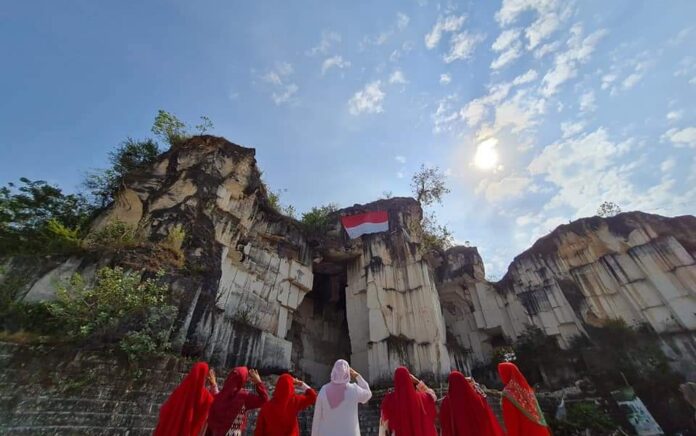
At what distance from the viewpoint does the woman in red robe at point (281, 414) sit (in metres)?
3.88

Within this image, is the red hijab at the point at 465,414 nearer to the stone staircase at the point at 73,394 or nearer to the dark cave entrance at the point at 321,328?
the stone staircase at the point at 73,394

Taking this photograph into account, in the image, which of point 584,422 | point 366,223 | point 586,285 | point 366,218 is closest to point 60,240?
point 366,223

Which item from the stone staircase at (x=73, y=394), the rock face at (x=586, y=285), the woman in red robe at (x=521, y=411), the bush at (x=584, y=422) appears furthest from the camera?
the rock face at (x=586, y=285)

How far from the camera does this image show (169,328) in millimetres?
7363

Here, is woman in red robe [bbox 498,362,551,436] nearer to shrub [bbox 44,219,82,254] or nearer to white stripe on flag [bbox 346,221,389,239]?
shrub [bbox 44,219,82,254]

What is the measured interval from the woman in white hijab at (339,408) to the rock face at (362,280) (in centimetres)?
541

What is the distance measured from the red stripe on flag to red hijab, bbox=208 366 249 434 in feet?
47.4

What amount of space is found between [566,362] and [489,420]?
1541 cm

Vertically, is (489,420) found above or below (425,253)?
below

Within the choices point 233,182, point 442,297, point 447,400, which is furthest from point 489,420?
point 442,297

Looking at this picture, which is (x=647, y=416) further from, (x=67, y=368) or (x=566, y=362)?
(x=67, y=368)

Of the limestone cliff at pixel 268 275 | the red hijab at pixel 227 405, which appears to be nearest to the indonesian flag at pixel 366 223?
the limestone cliff at pixel 268 275

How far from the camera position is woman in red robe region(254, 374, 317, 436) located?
388cm

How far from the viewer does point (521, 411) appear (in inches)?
151
